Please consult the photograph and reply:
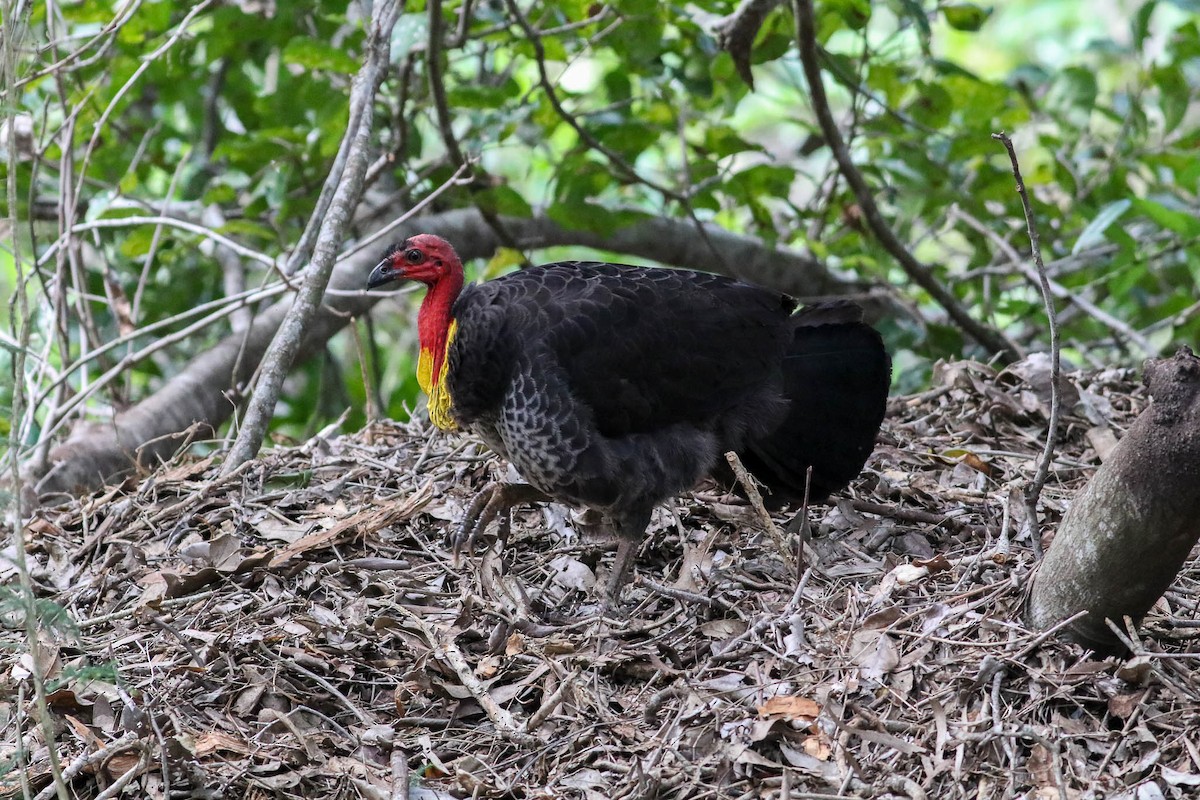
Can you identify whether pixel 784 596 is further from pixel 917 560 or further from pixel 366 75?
pixel 366 75

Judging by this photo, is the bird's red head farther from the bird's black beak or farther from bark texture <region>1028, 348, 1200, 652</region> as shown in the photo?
bark texture <region>1028, 348, 1200, 652</region>

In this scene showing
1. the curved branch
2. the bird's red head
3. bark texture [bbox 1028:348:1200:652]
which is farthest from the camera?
the curved branch

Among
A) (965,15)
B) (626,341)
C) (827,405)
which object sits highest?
(965,15)

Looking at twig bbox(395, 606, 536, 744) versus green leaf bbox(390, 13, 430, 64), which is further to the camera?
green leaf bbox(390, 13, 430, 64)

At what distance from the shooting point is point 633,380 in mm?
3803

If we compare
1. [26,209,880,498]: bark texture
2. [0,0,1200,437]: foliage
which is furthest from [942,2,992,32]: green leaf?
[26,209,880,498]: bark texture

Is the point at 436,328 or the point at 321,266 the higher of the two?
the point at 321,266

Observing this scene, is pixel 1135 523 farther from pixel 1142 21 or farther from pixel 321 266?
pixel 1142 21

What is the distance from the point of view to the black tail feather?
3916mm

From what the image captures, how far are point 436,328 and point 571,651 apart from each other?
1.21m

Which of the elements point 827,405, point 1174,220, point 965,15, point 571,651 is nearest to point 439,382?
point 571,651

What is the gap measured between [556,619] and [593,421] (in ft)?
2.02

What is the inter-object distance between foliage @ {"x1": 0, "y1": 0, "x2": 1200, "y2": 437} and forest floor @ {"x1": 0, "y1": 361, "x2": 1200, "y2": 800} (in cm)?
106

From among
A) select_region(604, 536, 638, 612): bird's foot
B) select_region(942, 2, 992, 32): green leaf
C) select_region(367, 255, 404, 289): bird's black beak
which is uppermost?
select_region(942, 2, 992, 32): green leaf
